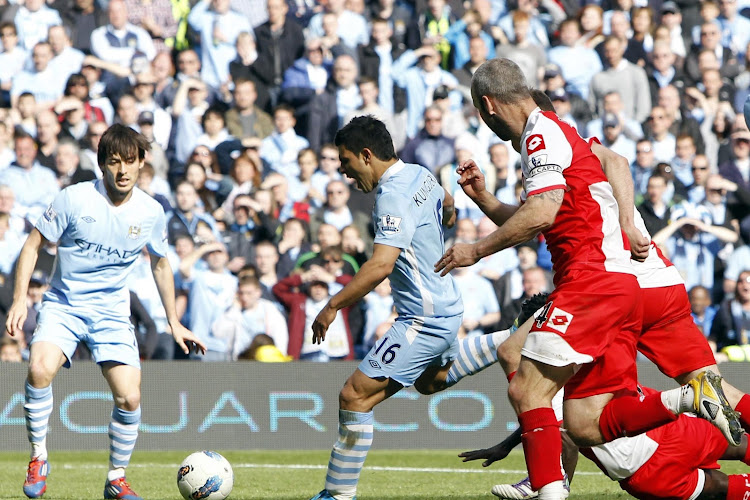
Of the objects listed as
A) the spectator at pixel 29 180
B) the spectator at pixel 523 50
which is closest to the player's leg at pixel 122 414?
the spectator at pixel 29 180

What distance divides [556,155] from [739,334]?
7.74m

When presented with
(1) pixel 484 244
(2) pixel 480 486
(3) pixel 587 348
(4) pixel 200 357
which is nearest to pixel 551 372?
(3) pixel 587 348

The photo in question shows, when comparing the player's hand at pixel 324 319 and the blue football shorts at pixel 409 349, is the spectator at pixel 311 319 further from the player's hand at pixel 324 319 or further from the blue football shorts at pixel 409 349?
the player's hand at pixel 324 319

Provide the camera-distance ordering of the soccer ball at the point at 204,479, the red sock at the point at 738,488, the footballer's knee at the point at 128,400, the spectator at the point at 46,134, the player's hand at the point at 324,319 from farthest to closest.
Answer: the spectator at the point at 46,134, the footballer's knee at the point at 128,400, the soccer ball at the point at 204,479, the player's hand at the point at 324,319, the red sock at the point at 738,488

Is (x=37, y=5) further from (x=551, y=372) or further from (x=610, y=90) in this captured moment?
(x=551, y=372)

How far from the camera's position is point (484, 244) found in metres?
5.55

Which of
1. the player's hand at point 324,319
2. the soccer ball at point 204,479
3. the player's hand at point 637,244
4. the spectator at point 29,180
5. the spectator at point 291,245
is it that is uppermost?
the player's hand at point 637,244

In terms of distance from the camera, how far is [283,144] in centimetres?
1440

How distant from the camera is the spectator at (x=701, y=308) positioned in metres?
12.7

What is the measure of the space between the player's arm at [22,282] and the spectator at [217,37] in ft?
25.4

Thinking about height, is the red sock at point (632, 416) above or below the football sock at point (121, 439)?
above

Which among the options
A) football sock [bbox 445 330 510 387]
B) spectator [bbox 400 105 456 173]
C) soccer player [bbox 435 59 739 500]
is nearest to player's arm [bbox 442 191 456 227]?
football sock [bbox 445 330 510 387]

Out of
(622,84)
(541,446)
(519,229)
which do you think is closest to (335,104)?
(622,84)

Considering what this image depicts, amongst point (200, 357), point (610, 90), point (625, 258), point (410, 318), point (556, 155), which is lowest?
point (200, 357)
